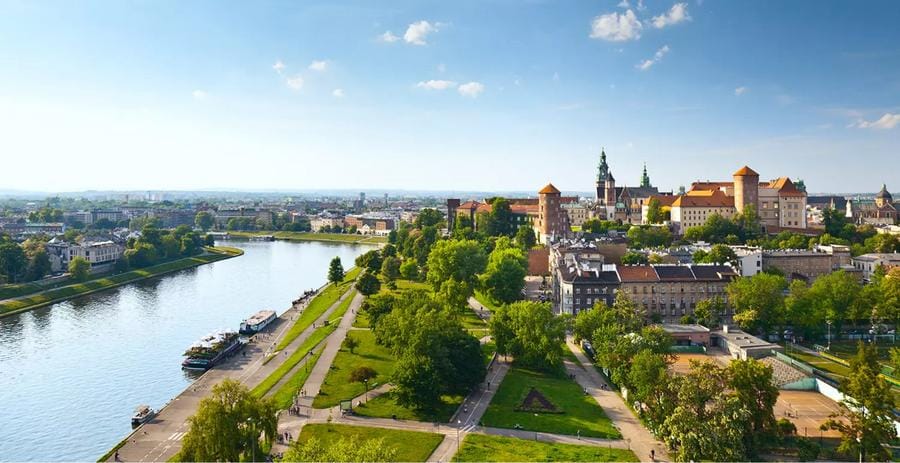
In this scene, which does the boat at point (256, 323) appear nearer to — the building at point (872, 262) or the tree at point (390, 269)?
the tree at point (390, 269)

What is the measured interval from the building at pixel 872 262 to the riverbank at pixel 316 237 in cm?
8988

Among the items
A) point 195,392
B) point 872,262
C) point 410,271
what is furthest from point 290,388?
point 872,262

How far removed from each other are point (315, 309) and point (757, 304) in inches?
1306

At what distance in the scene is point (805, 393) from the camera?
3306 cm

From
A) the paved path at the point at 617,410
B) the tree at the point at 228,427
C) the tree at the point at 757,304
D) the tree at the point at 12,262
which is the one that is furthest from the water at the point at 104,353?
the tree at the point at 757,304

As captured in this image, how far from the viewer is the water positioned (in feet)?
98.5

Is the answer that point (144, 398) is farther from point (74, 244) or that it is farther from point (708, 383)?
point (74, 244)

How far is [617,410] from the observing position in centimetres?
3006

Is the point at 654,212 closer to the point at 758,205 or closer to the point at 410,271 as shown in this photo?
the point at 758,205

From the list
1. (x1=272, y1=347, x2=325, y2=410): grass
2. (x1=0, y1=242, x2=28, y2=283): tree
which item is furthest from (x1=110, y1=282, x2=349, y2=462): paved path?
(x1=0, y1=242, x2=28, y2=283): tree

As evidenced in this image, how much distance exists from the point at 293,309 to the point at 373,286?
7806 mm

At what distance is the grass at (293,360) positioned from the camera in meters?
33.5

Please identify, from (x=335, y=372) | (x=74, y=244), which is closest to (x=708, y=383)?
(x=335, y=372)

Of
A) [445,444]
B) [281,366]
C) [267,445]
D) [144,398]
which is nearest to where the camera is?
[267,445]
